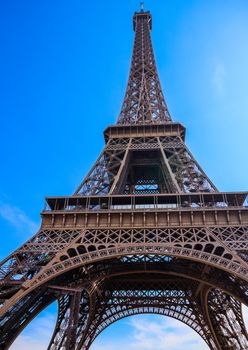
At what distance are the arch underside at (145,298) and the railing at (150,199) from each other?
10.9 ft

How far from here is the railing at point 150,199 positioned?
1717 centimetres

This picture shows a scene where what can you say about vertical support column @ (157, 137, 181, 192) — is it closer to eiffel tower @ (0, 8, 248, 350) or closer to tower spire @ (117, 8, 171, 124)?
eiffel tower @ (0, 8, 248, 350)

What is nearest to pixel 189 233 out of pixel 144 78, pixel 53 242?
pixel 53 242

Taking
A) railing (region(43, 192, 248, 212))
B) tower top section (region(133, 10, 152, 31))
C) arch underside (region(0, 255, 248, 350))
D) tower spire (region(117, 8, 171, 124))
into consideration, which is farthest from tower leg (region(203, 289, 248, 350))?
tower top section (region(133, 10, 152, 31))

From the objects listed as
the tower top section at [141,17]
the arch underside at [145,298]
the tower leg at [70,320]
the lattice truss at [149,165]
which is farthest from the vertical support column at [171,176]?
the tower top section at [141,17]

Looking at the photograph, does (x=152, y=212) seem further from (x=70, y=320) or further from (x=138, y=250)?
(x=70, y=320)

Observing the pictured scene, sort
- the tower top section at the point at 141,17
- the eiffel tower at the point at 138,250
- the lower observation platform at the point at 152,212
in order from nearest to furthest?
the eiffel tower at the point at 138,250 < the lower observation platform at the point at 152,212 < the tower top section at the point at 141,17

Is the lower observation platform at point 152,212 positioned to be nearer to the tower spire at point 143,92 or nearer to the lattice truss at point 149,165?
the lattice truss at point 149,165

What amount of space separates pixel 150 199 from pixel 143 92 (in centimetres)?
1466

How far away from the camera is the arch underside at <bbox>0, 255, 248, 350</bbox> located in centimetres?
1739

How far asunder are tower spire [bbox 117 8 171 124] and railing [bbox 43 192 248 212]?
9379 millimetres

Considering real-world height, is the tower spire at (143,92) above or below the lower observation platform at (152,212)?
above

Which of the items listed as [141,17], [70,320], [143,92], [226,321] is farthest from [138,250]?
[141,17]

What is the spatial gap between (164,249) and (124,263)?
4.12 meters
